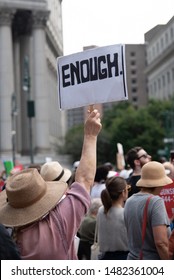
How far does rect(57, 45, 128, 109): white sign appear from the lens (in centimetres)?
490

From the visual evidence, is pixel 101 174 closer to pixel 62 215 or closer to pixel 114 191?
pixel 114 191

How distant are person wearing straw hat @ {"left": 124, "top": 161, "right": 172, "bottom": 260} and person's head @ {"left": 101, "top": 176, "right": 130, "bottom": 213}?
0.72 metres

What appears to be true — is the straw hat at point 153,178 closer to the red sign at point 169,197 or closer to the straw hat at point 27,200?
the red sign at point 169,197

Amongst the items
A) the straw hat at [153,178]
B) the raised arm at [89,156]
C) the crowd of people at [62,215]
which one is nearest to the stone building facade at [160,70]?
the straw hat at [153,178]

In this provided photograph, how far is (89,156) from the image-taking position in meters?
4.46

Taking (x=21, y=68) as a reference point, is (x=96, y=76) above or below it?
below

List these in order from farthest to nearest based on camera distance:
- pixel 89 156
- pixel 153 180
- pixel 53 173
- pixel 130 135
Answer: pixel 130 135 → pixel 53 173 → pixel 153 180 → pixel 89 156

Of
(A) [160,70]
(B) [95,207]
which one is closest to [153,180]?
(B) [95,207]

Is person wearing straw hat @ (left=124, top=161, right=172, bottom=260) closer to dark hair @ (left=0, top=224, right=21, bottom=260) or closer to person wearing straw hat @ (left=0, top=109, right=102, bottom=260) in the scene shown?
person wearing straw hat @ (left=0, top=109, right=102, bottom=260)

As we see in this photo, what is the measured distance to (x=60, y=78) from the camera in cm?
507

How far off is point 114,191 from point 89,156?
2104 mm

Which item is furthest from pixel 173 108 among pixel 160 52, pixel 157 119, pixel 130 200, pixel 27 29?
pixel 130 200

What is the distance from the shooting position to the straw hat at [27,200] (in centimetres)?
416
